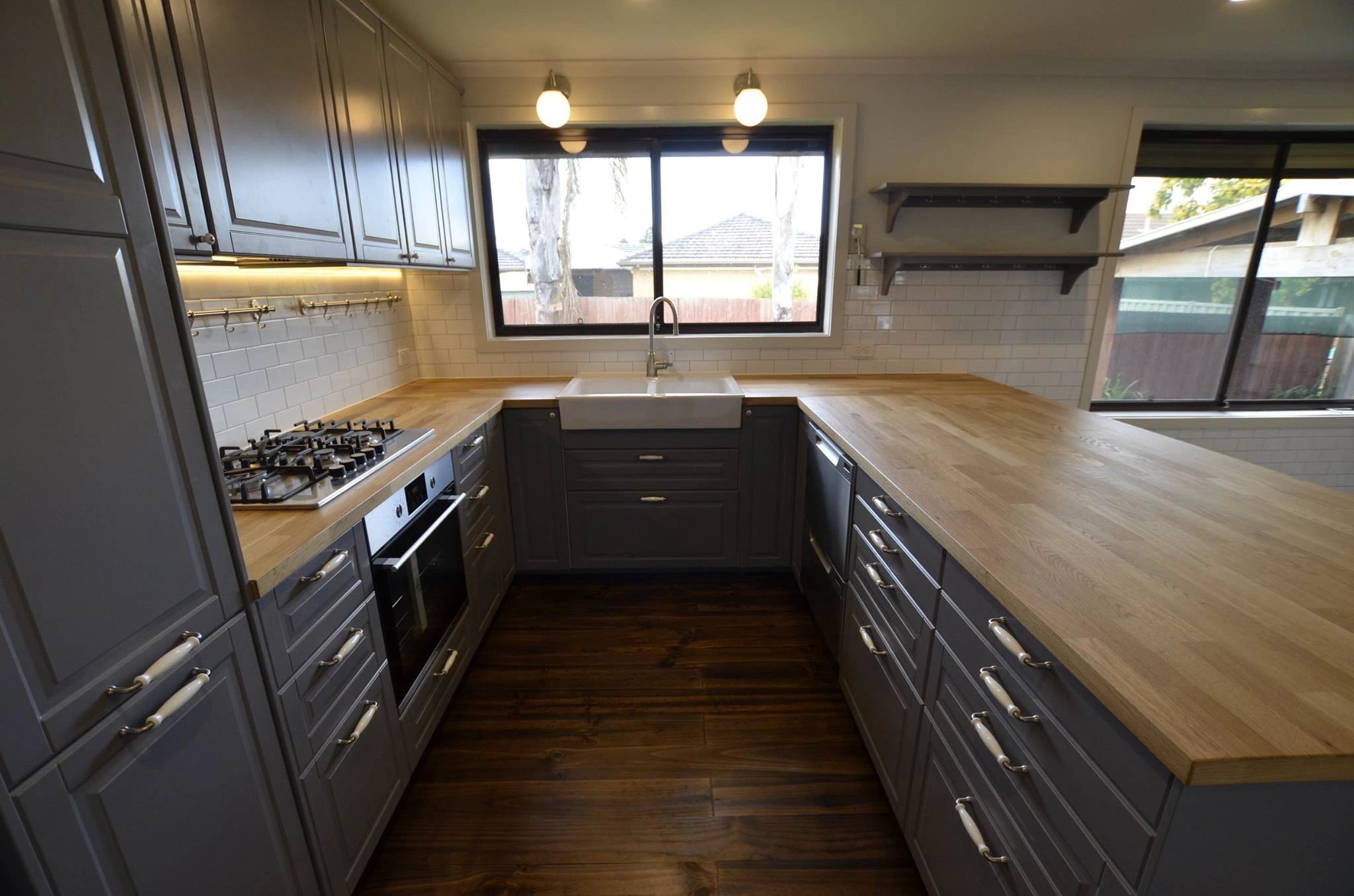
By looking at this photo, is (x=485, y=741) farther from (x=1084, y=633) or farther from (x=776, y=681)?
(x=1084, y=633)

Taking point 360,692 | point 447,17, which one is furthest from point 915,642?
point 447,17

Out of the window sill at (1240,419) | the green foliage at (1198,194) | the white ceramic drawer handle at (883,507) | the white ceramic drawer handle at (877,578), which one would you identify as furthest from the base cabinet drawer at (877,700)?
the green foliage at (1198,194)

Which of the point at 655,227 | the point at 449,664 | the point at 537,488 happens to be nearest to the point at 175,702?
the point at 449,664

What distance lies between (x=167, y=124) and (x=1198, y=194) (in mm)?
4353

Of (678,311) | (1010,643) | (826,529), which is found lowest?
(826,529)

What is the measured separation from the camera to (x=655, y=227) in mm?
2924

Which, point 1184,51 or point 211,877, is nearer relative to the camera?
point 211,877

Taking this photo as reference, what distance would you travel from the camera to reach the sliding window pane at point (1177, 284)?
2990 millimetres

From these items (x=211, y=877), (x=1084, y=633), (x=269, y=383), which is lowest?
(x=211, y=877)

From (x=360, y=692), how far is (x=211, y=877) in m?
0.45

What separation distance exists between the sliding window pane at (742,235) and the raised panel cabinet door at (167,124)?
2.00 metres

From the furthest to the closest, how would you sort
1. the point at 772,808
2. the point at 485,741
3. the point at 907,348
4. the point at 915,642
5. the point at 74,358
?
the point at 907,348, the point at 485,741, the point at 772,808, the point at 915,642, the point at 74,358

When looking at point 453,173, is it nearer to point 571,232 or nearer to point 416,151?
point 416,151

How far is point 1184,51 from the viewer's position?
8.34ft
